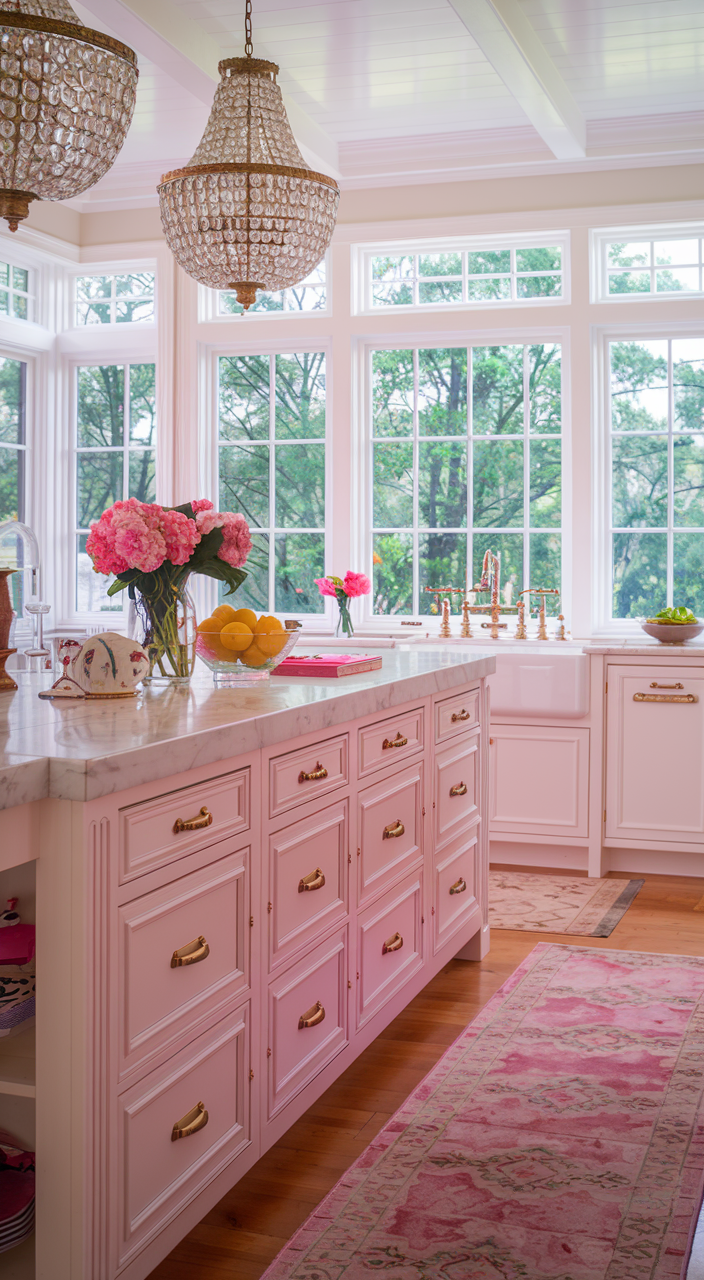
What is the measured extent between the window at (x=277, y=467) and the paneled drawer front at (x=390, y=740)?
2.73m

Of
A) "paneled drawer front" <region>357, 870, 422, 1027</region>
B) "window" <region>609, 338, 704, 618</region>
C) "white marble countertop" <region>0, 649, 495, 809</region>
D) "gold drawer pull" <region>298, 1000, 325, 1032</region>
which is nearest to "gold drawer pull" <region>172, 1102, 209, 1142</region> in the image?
"gold drawer pull" <region>298, 1000, 325, 1032</region>

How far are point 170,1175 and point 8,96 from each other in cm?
172

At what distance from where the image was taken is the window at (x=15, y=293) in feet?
17.7

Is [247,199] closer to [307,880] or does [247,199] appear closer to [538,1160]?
[307,880]

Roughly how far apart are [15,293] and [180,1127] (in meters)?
4.63

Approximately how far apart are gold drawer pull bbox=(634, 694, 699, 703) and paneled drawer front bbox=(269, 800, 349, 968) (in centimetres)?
229

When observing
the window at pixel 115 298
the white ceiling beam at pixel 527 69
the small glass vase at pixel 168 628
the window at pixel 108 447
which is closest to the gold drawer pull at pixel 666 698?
the white ceiling beam at pixel 527 69

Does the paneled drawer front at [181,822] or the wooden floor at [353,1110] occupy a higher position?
the paneled drawer front at [181,822]

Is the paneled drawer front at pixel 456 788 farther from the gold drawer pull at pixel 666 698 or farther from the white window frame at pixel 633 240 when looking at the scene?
the white window frame at pixel 633 240

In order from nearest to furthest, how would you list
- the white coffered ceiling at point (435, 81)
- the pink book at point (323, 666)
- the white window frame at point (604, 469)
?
1. the pink book at point (323, 666)
2. the white coffered ceiling at point (435, 81)
3. the white window frame at point (604, 469)

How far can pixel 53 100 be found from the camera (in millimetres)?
1938

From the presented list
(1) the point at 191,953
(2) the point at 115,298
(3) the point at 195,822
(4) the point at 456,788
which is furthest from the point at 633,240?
(1) the point at 191,953

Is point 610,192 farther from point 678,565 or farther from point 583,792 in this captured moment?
point 583,792

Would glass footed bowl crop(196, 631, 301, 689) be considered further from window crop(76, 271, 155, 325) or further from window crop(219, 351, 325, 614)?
window crop(76, 271, 155, 325)
